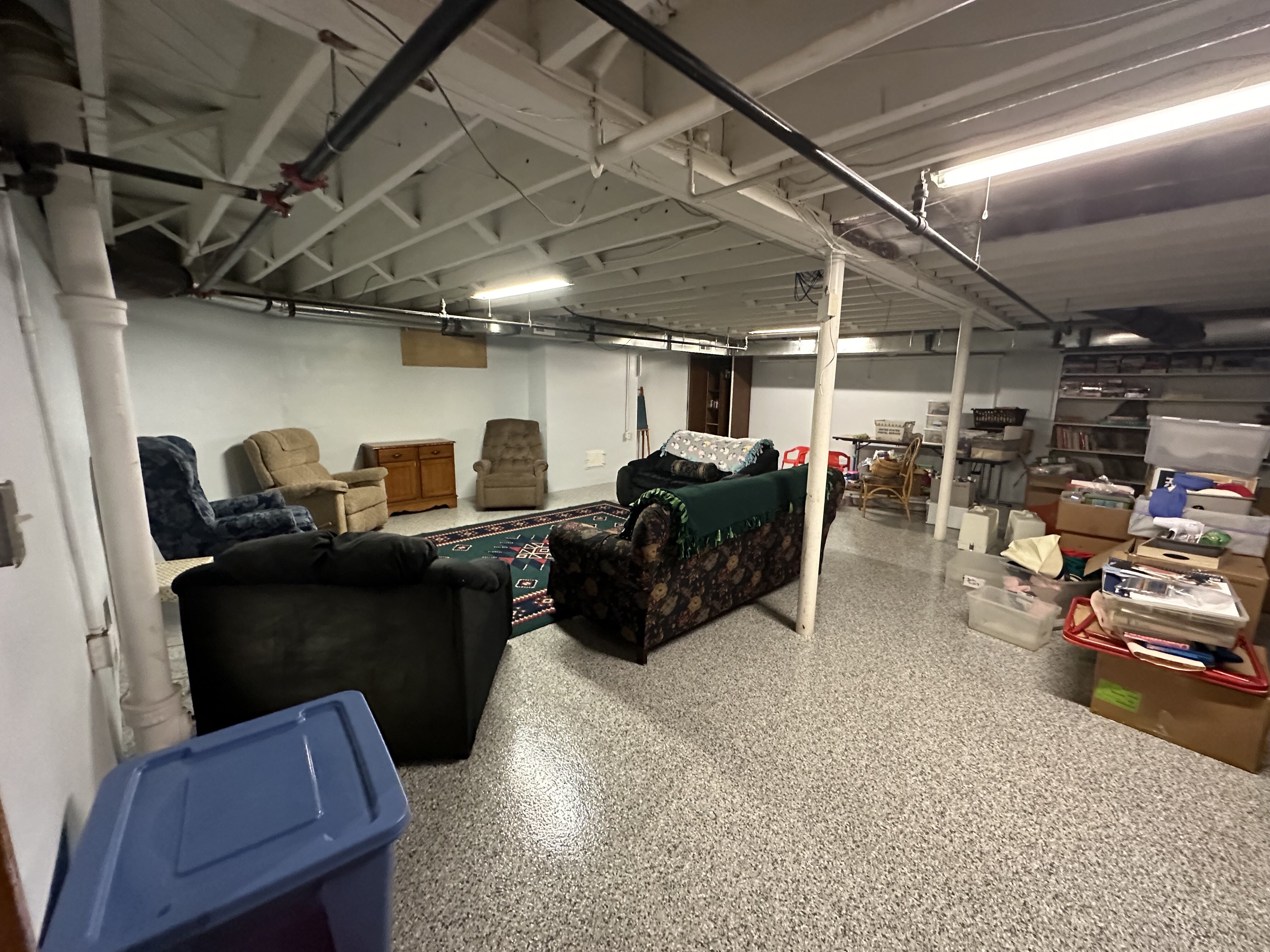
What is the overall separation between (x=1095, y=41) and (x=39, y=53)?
244 centimetres

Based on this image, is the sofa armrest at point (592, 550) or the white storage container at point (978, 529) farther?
the white storage container at point (978, 529)

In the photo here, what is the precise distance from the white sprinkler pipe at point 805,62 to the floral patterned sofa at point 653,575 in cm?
150

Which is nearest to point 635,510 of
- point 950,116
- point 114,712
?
point 950,116

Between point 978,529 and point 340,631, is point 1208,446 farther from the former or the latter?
point 340,631

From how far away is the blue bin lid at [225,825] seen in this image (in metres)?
0.72

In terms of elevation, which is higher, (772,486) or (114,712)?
(772,486)

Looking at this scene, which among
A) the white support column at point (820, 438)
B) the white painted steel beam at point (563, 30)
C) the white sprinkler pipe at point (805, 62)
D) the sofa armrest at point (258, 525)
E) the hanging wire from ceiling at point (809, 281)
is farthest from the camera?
the hanging wire from ceiling at point (809, 281)

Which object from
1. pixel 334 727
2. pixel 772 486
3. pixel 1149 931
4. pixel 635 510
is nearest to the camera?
pixel 334 727

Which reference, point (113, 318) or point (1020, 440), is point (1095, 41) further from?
point (1020, 440)

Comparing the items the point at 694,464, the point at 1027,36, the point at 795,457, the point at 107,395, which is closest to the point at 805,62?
the point at 1027,36

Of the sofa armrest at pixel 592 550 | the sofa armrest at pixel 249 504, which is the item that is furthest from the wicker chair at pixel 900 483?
the sofa armrest at pixel 249 504

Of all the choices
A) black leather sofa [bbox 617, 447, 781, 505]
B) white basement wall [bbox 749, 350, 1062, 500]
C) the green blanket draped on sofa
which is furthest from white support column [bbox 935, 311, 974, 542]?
the green blanket draped on sofa

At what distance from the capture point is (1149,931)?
1.30 metres

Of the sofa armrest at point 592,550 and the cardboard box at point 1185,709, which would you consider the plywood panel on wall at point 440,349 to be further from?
the cardboard box at point 1185,709
